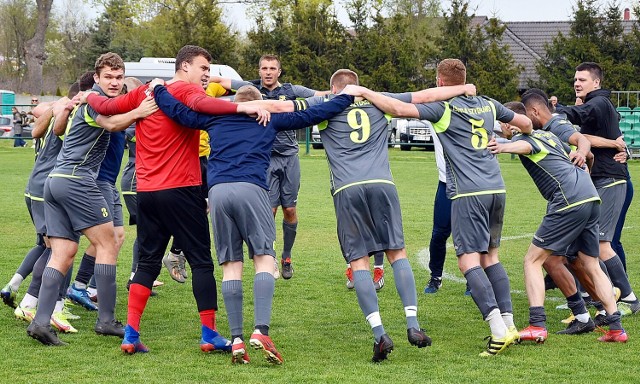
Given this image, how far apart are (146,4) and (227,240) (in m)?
50.8

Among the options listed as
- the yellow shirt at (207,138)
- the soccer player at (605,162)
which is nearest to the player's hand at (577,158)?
the soccer player at (605,162)

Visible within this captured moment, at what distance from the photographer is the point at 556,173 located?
748 centimetres

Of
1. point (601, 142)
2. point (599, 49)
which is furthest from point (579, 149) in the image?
point (599, 49)

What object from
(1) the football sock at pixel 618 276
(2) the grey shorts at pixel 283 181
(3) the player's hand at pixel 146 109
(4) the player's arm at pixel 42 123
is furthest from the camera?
(2) the grey shorts at pixel 283 181

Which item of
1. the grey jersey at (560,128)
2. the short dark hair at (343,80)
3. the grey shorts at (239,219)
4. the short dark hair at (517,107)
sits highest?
the short dark hair at (343,80)

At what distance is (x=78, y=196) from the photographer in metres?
7.29

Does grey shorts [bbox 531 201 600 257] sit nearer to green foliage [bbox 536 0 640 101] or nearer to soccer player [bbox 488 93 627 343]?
soccer player [bbox 488 93 627 343]

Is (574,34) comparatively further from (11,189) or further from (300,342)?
(300,342)

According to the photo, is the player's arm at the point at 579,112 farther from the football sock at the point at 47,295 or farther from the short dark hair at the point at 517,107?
the football sock at the point at 47,295

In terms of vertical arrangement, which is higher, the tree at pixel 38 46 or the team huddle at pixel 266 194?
the tree at pixel 38 46

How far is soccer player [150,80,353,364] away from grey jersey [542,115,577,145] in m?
2.19

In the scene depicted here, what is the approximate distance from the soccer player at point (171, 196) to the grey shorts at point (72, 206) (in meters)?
0.57

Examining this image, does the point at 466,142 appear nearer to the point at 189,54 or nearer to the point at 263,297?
the point at 263,297

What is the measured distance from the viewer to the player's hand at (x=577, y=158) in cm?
765
